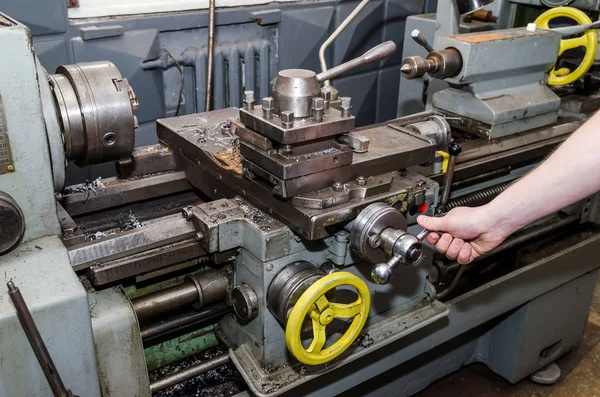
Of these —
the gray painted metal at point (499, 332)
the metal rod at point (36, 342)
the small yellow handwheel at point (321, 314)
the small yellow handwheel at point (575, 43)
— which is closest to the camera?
the metal rod at point (36, 342)

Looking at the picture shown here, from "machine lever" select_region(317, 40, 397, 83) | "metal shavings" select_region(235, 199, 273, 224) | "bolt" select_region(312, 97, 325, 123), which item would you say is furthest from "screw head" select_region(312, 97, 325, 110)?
"metal shavings" select_region(235, 199, 273, 224)

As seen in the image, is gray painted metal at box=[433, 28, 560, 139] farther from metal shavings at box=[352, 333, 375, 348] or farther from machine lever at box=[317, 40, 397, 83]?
metal shavings at box=[352, 333, 375, 348]

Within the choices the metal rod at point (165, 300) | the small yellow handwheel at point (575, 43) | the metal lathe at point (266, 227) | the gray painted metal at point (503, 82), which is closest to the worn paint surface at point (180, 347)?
the metal lathe at point (266, 227)

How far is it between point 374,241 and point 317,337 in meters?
0.19

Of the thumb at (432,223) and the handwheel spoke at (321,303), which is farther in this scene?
the thumb at (432,223)

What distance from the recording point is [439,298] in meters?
1.53

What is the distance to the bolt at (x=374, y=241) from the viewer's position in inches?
39.9

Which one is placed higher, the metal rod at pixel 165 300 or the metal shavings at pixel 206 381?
the metal rod at pixel 165 300

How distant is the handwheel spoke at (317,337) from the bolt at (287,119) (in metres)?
0.33

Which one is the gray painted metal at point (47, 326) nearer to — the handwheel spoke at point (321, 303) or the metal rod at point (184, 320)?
the metal rod at point (184, 320)

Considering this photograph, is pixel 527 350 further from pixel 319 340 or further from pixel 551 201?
pixel 319 340

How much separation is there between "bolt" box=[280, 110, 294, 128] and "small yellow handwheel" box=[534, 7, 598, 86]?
108cm

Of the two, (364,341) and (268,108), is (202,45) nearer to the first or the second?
(268,108)

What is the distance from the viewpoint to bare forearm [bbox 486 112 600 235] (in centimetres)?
100
